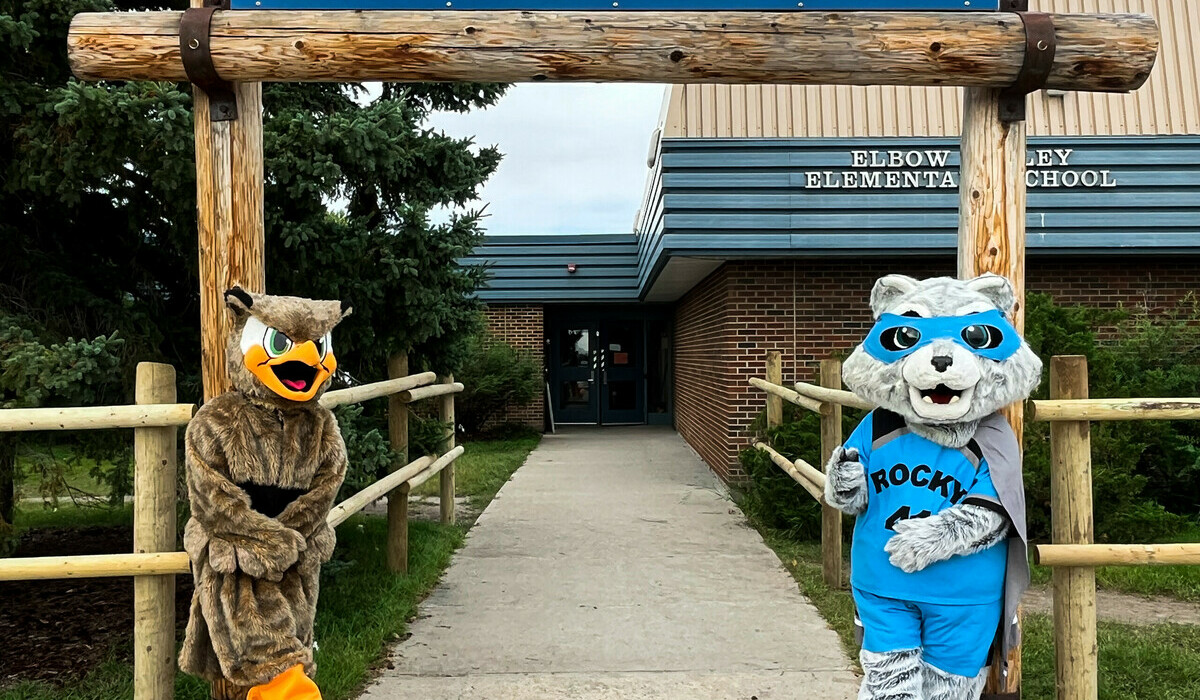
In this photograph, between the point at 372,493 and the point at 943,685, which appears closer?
the point at 943,685

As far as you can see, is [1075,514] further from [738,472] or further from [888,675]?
[738,472]

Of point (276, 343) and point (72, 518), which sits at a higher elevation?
point (276, 343)

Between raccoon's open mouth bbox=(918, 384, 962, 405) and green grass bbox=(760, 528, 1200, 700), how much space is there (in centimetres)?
192

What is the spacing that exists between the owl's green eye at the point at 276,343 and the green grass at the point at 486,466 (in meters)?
5.06

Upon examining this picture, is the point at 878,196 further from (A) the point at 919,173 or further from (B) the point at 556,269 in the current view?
(B) the point at 556,269

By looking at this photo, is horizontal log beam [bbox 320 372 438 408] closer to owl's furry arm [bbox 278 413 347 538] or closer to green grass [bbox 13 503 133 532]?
owl's furry arm [bbox 278 413 347 538]

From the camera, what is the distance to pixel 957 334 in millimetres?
2771

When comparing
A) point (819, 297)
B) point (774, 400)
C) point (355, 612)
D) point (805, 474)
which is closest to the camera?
point (355, 612)

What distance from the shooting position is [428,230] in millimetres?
5199

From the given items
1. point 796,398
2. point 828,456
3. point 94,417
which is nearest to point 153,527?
point 94,417

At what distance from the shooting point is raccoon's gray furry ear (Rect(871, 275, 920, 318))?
2.93 meters

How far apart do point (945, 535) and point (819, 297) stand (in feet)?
22.3

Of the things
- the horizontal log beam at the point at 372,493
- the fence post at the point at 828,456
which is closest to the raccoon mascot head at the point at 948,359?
the horizontal log beam at the point at 372,493

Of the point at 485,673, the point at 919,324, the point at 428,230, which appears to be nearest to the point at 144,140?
the point at 428,230
